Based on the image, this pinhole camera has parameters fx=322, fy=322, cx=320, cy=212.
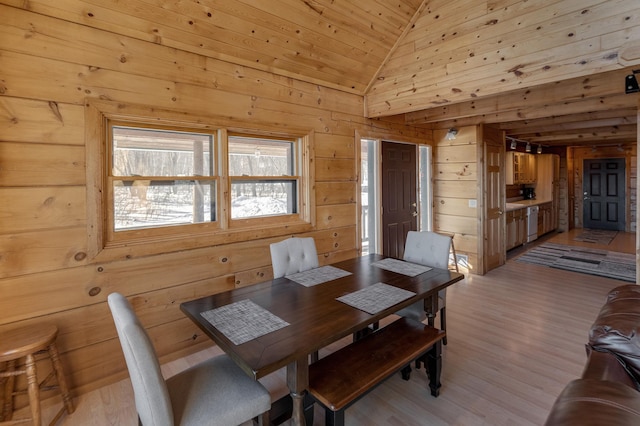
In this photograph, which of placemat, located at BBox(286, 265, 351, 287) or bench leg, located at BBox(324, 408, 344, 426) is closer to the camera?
bench leg, located at BBox(324, 408, 344, 426)

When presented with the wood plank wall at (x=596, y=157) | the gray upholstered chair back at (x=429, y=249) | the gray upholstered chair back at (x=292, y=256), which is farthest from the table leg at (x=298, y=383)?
the wood plank wall at (x=596, y=157)

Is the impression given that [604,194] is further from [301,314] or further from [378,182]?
[301,314]

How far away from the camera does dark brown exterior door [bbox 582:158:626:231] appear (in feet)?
27.9

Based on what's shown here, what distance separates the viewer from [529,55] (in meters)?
2.66

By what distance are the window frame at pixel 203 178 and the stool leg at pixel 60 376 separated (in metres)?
0.64

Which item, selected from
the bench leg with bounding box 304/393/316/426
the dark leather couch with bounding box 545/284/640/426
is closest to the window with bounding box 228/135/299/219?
the bench leg with bounding box 304/393/316/426

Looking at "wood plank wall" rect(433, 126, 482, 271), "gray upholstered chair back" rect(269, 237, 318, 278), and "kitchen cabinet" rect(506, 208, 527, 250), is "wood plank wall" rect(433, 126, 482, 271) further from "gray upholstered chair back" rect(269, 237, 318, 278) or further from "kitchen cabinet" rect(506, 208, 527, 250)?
"gray upholstered chair back" rect(269, 237, 318, 278)

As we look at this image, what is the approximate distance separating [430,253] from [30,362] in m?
2.92

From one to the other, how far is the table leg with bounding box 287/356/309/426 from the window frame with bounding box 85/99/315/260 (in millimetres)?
1644

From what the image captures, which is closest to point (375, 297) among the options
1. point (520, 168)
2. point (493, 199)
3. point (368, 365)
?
point (368, 365)

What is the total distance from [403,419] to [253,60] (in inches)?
123

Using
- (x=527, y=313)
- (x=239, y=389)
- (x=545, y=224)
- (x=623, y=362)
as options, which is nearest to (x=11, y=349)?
(x=239, y=389)

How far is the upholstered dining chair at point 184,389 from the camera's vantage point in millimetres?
1246

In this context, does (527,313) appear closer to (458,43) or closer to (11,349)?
(458,43)
